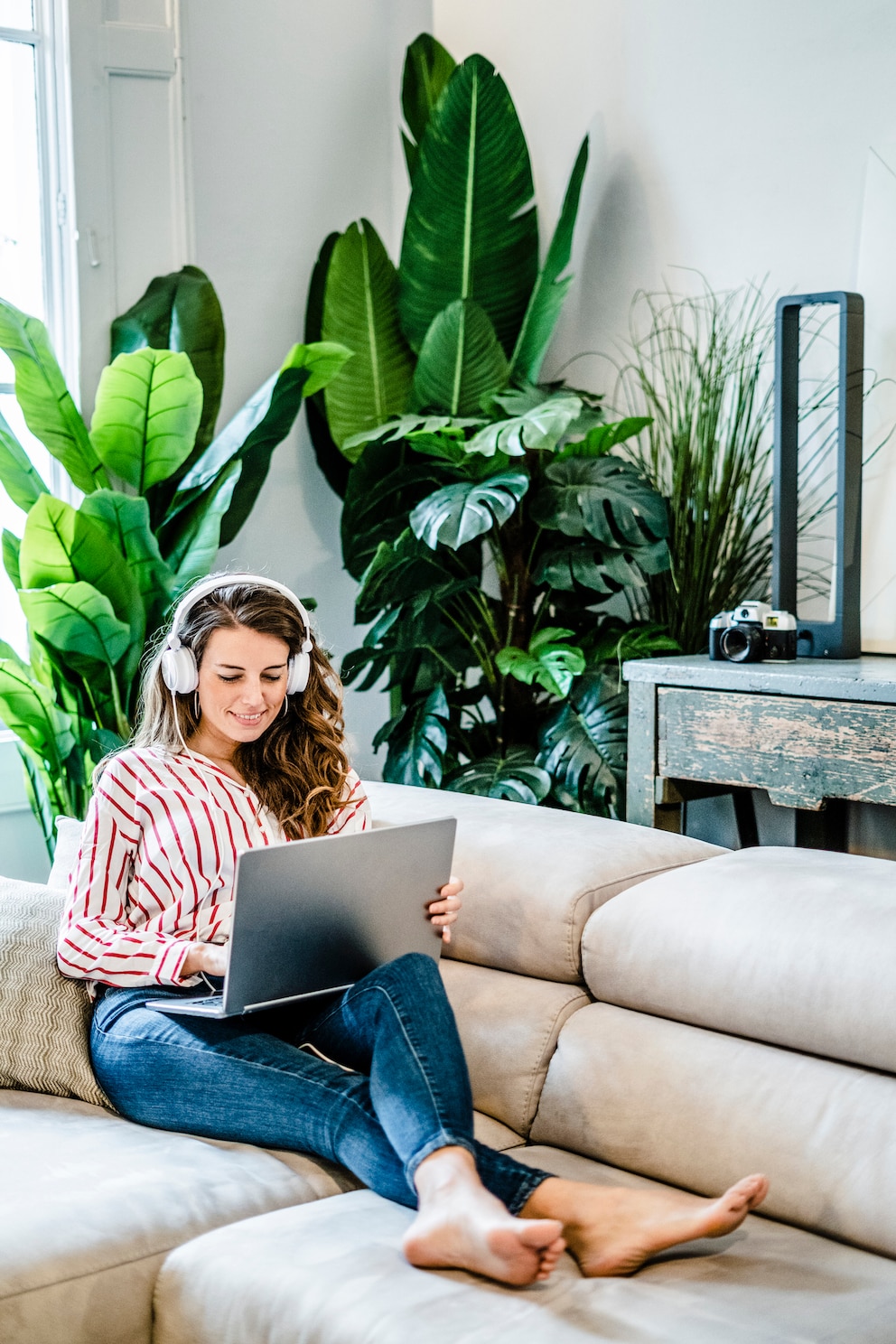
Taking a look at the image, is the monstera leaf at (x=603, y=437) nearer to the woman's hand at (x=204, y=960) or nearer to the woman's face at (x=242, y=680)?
the woman's face at (x=242, y=680)

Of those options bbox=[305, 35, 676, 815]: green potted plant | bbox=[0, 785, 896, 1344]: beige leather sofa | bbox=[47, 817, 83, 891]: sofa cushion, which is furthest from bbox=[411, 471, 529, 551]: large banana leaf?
bbox=[47, 817, 83, 891]: sofa cushion

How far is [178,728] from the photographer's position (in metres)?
1.92

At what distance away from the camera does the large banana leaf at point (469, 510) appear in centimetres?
254

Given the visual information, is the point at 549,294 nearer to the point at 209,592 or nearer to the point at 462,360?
the point at 462,360

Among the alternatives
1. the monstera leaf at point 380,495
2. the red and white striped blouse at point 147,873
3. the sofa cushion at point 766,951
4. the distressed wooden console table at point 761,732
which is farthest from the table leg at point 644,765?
the monstera leaf at point 380,495

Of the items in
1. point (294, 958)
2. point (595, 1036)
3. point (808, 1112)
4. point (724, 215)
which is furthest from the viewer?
point (724, 215)

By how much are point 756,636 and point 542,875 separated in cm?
67

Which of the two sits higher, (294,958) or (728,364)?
(728,364)

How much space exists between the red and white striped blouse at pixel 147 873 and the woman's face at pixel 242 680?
0.31 ft

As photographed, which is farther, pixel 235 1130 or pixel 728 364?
pixel 728 364

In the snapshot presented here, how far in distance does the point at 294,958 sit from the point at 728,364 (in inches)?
67.8

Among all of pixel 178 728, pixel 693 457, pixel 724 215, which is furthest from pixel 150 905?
pixel 724 215

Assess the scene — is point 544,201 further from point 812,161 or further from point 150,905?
point 150,905

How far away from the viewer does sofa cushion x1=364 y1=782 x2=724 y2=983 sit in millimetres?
1783
